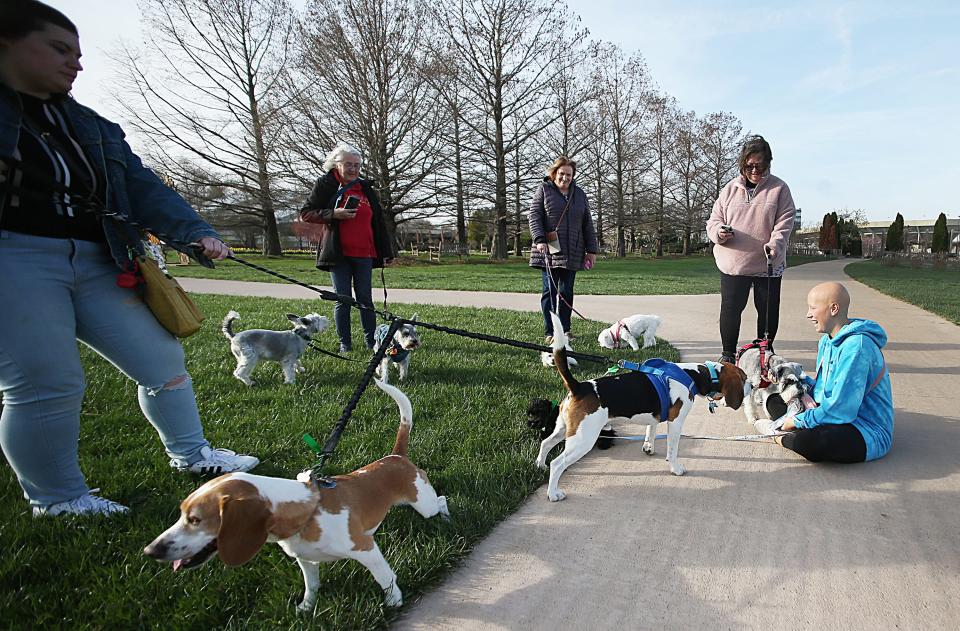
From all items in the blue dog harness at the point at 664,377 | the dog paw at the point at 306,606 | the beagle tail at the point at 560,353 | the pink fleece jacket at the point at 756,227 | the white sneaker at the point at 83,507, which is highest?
the pink fleece jacket at the point at 756,227

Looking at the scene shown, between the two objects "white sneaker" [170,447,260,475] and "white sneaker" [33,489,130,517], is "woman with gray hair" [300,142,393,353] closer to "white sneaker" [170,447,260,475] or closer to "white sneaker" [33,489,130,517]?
"white sneaker" [170,447,260,475]

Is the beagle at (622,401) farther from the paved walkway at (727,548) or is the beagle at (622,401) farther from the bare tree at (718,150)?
the bare tree at (718,150)

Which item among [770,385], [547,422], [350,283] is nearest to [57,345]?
[547,422]

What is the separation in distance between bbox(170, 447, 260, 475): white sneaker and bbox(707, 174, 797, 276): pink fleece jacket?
4.42 meters

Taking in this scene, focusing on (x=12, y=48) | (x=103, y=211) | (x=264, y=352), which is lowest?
(x=264, y=352)

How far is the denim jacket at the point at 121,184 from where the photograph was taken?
190cm

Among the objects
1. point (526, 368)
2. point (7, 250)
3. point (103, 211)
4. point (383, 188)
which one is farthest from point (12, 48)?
point (383, 188)

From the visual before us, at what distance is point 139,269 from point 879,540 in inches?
146

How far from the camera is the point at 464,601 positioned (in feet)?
6.12

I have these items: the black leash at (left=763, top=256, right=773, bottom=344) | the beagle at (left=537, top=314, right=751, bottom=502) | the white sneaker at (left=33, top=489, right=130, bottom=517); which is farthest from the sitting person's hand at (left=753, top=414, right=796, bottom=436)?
the white sneaker at (left=33, top=489, right=130, bottom=517)

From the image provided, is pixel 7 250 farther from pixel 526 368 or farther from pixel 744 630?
pixel 526 368

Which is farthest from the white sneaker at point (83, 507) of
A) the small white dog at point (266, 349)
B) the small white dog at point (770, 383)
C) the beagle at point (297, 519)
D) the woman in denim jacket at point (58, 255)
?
the small white dog at point (770, 383)

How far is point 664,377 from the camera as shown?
2775 mm

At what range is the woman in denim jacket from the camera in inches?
76.5
